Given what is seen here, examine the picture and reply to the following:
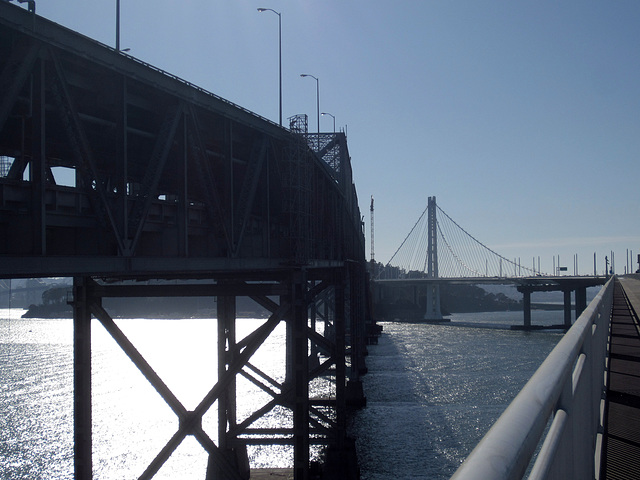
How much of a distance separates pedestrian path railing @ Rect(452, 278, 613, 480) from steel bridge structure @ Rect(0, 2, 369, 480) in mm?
8506

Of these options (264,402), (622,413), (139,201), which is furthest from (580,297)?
(622,413)

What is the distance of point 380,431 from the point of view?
35.7 m

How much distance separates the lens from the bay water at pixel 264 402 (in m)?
32.0

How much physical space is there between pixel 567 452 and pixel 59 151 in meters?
16.0

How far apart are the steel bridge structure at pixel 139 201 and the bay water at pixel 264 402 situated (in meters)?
13.1

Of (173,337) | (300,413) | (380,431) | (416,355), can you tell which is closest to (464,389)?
(380,431)

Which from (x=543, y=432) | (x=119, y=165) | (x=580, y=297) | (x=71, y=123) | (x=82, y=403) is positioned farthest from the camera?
(x=580, y=297)

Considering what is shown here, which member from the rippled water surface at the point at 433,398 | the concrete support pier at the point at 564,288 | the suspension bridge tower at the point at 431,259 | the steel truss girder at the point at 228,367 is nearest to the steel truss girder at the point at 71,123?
the steel truss girder at the point at 228,367

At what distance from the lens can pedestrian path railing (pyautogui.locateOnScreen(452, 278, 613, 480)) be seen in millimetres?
1411

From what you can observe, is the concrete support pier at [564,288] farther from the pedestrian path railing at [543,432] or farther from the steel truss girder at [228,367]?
the pedestrian path railing at [543,432]

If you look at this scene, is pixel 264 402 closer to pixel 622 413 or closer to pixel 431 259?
pixel 622 413

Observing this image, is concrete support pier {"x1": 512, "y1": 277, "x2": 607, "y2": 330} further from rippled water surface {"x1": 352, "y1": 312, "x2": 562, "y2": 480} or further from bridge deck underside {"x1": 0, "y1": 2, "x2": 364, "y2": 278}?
bridge deck underside {"x1": 0, "y1": 2, "x2": 364, "y2": 278}

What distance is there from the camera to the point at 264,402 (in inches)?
1871

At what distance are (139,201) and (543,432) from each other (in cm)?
1112
